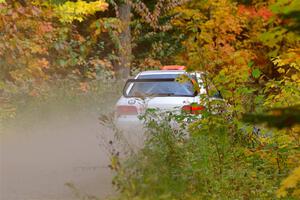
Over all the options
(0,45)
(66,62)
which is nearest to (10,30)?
(0,45)

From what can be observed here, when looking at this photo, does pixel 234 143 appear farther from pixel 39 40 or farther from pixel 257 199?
pixel 39 40

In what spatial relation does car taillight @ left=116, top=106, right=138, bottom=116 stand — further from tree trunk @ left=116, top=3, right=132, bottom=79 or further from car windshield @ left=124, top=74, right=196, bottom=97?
tree trunk @ left=116, top=3, right=132, bottom=79

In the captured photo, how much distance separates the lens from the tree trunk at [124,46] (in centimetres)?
2466

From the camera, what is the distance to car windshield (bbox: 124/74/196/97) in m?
13.0

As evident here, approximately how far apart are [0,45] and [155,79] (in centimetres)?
422

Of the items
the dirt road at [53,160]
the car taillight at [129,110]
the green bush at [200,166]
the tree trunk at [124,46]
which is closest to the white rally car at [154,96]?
the car taillight at [129,110]

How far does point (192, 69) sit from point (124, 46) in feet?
52.5

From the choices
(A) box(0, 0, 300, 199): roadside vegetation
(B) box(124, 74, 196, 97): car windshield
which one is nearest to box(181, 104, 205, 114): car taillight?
(A) box(0, 0, 300, 199): roadside vegetation

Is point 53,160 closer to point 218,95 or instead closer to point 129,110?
point 129,110

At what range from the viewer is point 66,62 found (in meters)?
20.0

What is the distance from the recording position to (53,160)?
12734mm

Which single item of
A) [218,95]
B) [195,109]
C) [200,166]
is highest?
[200,166]

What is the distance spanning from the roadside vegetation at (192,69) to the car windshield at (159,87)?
1.63ft

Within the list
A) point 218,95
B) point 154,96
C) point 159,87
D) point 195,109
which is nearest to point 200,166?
point 218,95
